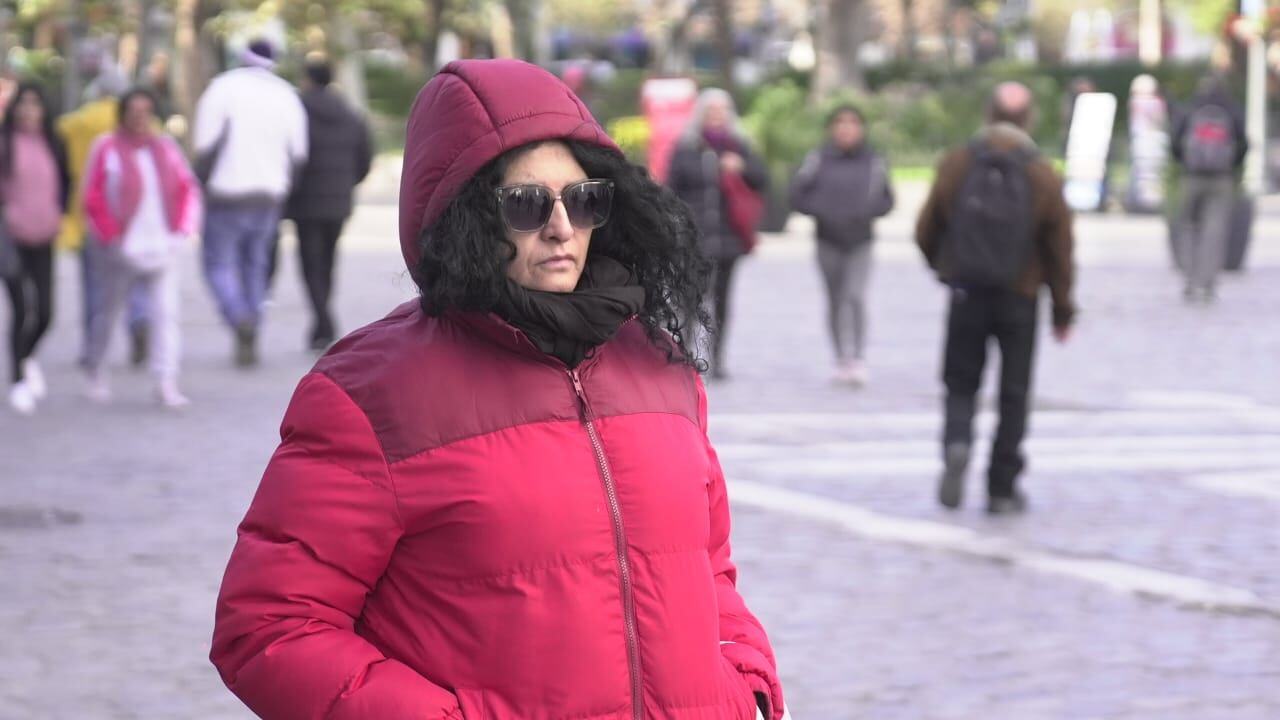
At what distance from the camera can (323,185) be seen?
1352 cm

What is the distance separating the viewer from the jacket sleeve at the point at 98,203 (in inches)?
439

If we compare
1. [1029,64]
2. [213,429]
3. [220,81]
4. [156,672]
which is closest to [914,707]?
[156,672]

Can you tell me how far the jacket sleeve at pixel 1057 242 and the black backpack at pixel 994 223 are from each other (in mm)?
70

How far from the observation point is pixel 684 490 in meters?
2.60

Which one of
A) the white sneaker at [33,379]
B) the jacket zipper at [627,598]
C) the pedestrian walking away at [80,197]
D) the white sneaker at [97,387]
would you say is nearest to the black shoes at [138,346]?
the pedestrian walking away at [80,197]

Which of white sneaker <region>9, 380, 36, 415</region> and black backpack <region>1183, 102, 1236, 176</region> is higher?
black backpack <region>1183, 102, 1236, 176</region>

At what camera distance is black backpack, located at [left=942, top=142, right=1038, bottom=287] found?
321 inches

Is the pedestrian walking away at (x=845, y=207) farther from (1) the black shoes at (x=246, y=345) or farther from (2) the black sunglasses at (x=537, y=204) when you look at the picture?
(2) the black sunglasses at (x=537, y=204)

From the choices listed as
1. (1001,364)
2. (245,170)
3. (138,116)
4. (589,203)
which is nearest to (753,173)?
(245,170)

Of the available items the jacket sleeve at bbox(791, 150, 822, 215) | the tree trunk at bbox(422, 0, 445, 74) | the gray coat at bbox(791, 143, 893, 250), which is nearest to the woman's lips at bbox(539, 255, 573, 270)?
the gray coat at bbox(791, 143, 893, 250)

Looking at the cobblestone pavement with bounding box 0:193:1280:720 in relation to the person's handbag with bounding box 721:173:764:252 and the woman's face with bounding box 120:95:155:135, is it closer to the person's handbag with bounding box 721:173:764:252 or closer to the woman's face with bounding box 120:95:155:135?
the person's handbag with bounding box 721:173:764:252

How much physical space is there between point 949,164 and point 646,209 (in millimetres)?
5934

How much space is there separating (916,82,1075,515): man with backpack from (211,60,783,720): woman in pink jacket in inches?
225

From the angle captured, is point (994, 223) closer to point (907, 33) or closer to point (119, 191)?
point (119, 191)
